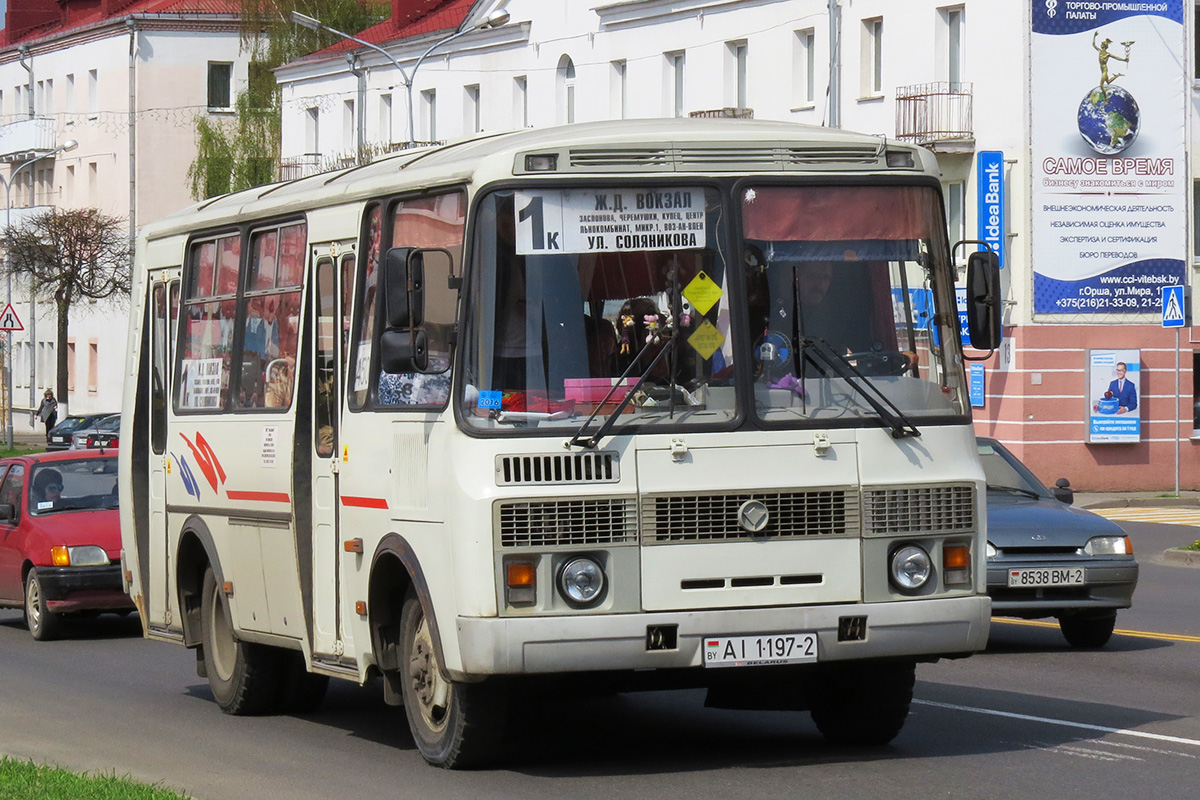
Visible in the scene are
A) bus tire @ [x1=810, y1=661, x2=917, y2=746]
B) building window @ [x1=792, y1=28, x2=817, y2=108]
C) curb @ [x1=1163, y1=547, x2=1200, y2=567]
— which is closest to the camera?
bus tire @ [x1=810, y1=661, x2=917, y2=746]

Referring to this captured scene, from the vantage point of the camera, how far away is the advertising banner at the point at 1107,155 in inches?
1596

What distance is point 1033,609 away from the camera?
50.2 ft

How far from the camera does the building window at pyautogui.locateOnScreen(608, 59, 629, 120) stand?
53.8m

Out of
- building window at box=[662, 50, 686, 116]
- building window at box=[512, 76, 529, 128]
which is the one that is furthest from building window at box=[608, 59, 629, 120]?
building window at box=[512, 76, 529, 128]

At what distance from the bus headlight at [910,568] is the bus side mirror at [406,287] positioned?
2.30 m

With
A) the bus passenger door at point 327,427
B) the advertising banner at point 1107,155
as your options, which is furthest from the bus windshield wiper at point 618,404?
the advertising banner at point 1107,155

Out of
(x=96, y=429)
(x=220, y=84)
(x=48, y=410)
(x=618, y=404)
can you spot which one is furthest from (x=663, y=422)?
(x=220, y=84)

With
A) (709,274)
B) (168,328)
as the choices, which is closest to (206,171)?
(168,328)

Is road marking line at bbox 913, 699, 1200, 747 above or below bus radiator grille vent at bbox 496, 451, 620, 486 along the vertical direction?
below

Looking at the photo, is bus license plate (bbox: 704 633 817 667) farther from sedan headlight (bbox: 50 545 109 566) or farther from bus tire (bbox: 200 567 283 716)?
sedan headlight (bbox: 50 545 109 566)

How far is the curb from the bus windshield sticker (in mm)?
16651

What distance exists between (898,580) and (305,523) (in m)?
3.26

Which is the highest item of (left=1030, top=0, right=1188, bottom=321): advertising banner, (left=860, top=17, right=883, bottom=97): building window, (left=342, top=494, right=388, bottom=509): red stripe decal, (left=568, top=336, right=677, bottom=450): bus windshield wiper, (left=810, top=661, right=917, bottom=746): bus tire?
(left=860, top=17, right=883, bottom=97): building window

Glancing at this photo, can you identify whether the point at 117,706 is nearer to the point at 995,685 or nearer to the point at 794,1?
the point at 995,685
